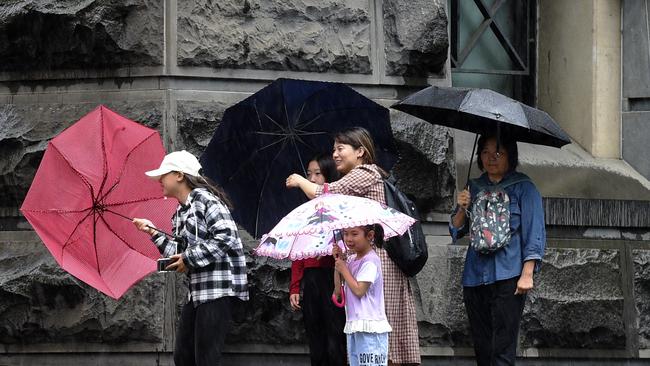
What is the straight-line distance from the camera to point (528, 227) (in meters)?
7.76

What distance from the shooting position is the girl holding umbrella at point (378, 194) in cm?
757

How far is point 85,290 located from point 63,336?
1.11ft

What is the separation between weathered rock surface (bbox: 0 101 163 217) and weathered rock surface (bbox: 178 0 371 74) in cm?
74

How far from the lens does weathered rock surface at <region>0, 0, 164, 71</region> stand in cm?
881

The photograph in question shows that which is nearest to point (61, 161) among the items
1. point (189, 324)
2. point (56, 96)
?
point (189, 324)

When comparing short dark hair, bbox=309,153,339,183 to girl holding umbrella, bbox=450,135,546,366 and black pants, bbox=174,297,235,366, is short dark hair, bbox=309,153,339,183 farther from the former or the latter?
black pants, bbox=174,297,235,366

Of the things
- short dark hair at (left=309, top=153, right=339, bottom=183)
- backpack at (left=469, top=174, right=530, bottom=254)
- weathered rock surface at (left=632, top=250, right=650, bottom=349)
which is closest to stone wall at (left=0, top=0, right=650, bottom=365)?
weathered rock surface at (left=632, top=250, right=650, bottom=349)

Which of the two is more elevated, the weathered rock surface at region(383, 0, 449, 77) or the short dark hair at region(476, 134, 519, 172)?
the weathered rock surface at region(383, 0, 449, 77)

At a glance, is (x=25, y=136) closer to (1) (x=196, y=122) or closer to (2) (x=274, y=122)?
(1) (x=196, y=122)

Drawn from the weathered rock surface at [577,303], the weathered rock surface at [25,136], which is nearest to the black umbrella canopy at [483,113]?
the weathered rock surface at [577,303]

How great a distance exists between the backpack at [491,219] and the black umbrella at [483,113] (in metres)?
0.29

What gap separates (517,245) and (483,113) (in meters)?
0.84

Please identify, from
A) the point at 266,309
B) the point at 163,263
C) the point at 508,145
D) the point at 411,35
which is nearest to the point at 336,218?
the point at 163,263

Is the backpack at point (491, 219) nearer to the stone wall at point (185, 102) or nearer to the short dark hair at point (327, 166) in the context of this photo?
the short dark hair at point (327, 166)
